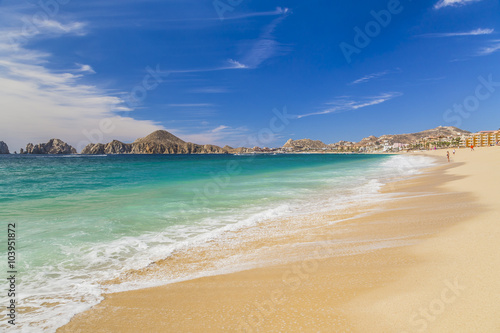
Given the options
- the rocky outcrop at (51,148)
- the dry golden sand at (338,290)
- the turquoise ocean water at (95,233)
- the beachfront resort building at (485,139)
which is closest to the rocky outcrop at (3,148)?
the rocky outcrop at (51,148)

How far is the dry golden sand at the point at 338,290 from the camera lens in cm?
307

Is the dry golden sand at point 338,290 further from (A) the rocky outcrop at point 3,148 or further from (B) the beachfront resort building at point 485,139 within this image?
(A) the rocky outcrop at point 3,148

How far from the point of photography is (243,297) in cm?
386

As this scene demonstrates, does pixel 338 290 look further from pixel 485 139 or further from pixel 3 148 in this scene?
pixel 3 148

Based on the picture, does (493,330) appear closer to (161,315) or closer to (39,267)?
(161,315)

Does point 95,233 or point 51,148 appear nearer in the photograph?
point 95,233

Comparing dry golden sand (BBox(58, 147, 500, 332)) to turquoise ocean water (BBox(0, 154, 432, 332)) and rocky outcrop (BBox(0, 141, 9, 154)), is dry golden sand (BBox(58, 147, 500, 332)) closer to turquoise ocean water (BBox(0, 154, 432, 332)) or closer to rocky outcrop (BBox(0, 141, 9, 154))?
turquoise ocean water (BBox(0, 154, 432, 332))

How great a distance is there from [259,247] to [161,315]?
3.08 m

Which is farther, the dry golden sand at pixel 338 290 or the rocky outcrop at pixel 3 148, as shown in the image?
the rocky outcrop at pixel 3 148

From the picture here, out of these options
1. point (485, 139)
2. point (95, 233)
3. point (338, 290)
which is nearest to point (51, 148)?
point (95, 233)

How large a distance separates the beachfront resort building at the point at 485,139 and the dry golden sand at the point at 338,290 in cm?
14447

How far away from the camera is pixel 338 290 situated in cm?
379

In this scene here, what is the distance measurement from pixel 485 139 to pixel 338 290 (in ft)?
536

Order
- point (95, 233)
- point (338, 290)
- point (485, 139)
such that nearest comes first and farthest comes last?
point (338, 290)
point (95, 233)
point (485, 139)
